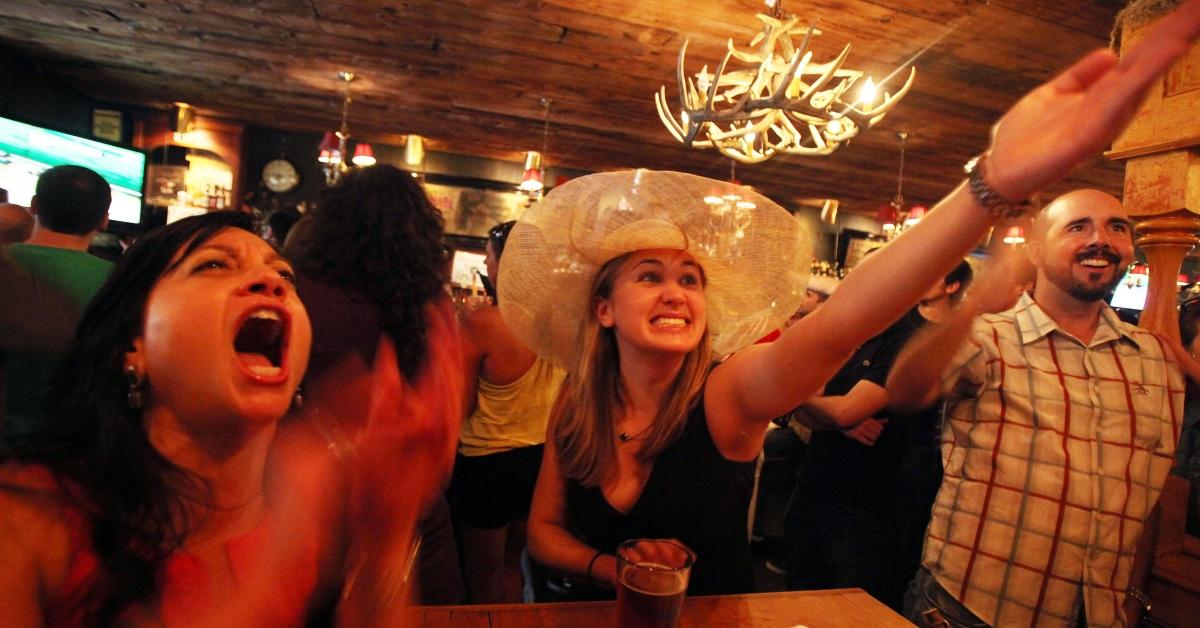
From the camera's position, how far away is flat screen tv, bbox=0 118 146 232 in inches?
165

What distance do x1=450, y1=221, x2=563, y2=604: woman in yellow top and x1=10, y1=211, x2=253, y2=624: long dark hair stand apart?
1.55 m

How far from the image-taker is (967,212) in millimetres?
898

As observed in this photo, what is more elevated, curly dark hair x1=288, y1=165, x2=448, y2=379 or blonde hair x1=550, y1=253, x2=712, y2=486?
curly dark hair x1=288, y1=165, x2=448, y2=379

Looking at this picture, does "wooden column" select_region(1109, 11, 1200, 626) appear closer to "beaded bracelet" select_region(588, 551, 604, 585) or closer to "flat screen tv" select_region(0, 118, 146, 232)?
"beaded bracelet" select_region(588, 551, 604, 585)

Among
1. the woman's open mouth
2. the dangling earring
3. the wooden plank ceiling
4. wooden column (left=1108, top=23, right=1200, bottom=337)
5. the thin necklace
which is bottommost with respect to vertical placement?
the thin necklace

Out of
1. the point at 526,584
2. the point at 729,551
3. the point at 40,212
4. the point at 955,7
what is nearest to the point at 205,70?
the point at 40,212

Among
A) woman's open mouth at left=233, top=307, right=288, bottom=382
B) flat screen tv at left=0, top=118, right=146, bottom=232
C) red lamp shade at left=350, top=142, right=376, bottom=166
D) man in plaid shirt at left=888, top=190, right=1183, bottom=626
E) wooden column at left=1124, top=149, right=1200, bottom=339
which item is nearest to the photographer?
woman's open mouth at left=233, top=307, right=288, bottom=382

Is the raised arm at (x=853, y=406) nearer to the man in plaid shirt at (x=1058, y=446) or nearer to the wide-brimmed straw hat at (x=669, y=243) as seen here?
the man in plaid shirt at (x=1058, y=446)

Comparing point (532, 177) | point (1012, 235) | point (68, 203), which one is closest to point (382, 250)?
point (68, 203)

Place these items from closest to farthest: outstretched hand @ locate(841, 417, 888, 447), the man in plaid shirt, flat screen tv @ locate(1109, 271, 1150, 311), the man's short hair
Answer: the man in plaid shirt, the man's short hair, outstretched hand @ locate(841, 417, 888, 447), flat screen tv @ locate(1109, 271, 1150, 311)

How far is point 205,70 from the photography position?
534cm

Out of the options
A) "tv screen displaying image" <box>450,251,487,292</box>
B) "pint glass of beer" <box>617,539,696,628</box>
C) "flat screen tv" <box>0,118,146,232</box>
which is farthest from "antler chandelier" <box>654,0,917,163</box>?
"tv screen displaying image" <box>450,251,487,292</box>

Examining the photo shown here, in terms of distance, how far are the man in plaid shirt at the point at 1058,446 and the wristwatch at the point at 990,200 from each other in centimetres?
92

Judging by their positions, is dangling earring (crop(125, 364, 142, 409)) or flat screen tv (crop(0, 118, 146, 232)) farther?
flat screen tv (crop(0, 118, 146, 232))
